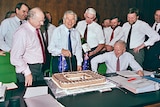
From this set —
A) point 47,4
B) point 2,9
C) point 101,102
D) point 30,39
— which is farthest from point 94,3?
point 101,102

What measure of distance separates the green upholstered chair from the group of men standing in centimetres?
8

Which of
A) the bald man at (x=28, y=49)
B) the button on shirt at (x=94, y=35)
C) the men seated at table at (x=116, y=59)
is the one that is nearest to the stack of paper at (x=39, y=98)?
the bald man at (x=28, y=49)

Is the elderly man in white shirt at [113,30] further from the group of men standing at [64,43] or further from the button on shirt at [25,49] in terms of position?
the button on shirt at [25,49]

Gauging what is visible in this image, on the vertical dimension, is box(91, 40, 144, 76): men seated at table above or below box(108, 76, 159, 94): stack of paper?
above

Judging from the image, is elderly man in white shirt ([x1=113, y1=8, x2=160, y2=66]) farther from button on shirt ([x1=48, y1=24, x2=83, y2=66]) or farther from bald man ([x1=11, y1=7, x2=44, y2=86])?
bald man ([x1=11, y1=7, x2=44, y2=86])

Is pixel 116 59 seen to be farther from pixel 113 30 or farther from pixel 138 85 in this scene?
pixel 113 30

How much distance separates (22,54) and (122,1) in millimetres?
5353

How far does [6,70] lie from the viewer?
2.24 metres

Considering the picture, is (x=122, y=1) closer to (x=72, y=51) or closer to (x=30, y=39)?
(x=72, y=51)

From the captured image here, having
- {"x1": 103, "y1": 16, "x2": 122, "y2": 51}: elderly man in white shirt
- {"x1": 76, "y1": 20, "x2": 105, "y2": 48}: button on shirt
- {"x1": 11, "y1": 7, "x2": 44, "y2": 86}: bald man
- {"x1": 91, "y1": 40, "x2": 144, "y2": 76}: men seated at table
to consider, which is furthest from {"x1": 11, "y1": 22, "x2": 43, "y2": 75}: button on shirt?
{"x1": 103, "y1": 16, "x2": 122, "y2": 51}: elderly man in white shirt

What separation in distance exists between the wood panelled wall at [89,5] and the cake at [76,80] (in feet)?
13.4

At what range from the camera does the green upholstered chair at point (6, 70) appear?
2.21 metres

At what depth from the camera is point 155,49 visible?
4070 mm

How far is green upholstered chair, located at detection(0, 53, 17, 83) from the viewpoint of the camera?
2213 mm
